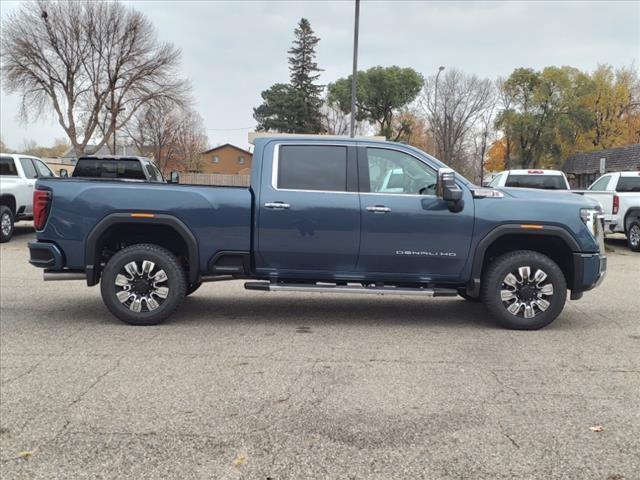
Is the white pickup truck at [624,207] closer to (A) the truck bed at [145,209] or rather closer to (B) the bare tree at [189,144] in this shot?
(A) the truck bed at [145,209]

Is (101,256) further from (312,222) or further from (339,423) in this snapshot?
(339,423)

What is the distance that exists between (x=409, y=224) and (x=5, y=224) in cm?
1157

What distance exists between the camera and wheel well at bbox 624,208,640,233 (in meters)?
13.9

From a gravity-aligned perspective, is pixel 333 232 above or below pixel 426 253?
above

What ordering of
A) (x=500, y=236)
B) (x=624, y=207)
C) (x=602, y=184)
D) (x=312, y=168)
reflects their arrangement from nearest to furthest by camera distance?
(x=500, y=236) < (x=312, y=168) < (x=624, y=207) < (x=602, y=184)

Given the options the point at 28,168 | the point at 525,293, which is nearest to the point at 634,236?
the point at 525,293

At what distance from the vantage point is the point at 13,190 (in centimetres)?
1342

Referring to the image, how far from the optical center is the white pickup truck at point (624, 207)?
13.8 m

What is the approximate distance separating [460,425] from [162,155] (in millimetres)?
55910

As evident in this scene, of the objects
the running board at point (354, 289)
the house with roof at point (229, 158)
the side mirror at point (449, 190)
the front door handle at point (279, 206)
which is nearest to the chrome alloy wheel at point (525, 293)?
the running board at point (354, 289)

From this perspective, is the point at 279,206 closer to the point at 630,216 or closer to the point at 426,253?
the point at 426,253

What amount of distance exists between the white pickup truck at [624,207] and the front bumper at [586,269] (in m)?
8.51

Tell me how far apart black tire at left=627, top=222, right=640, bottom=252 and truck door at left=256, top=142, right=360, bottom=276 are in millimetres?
11001

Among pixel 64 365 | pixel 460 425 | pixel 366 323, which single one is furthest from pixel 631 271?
pixel 64 365
